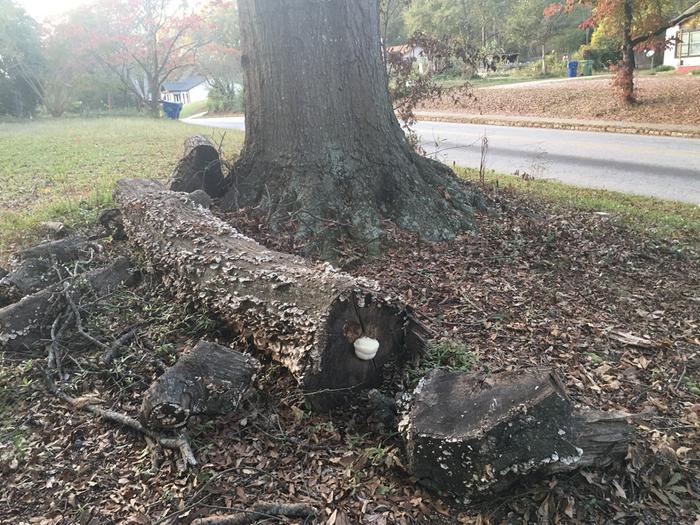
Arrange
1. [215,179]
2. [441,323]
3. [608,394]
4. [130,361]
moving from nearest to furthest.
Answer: [608,394], [130,361], [441,323], [215,179]

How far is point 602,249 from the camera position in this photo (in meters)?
5.61

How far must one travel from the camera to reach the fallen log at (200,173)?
6418 mm

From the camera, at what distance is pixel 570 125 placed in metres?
17.2

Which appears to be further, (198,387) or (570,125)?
(570,125)

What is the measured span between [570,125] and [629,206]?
1036 centimetres

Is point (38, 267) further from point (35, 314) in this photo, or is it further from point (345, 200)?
point (345, 200)

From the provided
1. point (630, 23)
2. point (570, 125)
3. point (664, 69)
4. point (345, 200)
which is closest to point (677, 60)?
point (664, 69)

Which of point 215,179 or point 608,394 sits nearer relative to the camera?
point 608,394

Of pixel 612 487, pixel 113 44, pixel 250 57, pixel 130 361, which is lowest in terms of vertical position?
pixel 612 487

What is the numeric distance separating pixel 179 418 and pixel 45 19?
34.3 m

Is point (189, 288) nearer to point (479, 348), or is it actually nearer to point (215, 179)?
point (479, 348)

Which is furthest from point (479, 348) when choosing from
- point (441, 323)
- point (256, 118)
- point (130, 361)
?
point (256, 118)

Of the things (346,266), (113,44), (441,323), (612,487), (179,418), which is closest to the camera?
(612,487)

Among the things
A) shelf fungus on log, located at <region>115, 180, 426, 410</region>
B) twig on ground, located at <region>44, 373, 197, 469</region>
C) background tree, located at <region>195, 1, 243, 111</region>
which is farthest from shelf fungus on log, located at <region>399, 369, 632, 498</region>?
background tree, located at <region>195, 1, 243, 111</region>
